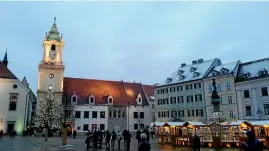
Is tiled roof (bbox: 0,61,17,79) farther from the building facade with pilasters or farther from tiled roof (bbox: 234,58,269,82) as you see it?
tiled roof (bbox: 234,58,269,82)

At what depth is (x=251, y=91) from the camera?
1592 inches

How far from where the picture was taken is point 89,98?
57.2 meters

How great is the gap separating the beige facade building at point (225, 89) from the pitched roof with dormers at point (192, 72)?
2310mm

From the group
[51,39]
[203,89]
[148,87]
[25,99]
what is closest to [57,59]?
[51,39]

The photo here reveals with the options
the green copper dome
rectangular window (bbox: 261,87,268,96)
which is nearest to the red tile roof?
the green copper dome

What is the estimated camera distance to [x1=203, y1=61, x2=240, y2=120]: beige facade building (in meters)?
42.8

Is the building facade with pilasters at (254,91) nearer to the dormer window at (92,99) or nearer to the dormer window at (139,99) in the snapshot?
the dormer window at (139,99)

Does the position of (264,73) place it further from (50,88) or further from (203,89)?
(50,88)

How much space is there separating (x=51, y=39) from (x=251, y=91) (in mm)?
44733

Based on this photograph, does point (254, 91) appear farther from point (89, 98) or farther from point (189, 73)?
point (89, 98)

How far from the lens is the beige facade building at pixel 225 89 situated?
42.8 m

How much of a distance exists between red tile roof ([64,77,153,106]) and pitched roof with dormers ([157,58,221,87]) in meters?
10.3

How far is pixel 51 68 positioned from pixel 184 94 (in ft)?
100

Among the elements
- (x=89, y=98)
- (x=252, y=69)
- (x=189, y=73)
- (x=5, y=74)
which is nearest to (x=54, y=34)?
(x=5, y=74)
